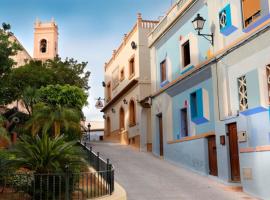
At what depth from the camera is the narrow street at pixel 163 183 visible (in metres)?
12.0

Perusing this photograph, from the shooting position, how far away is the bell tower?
57.9m

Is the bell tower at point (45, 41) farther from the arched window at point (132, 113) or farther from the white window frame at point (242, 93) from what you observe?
the white window frame at point (242, 93)

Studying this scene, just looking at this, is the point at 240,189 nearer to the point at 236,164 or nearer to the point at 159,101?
the point at 236,164

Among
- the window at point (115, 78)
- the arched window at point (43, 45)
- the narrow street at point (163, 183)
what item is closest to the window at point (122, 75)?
the window at point (115, 78)

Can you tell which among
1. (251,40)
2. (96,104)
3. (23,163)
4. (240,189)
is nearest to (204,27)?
(251,40)

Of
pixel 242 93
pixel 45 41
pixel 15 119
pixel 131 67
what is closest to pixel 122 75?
pixel 131 67

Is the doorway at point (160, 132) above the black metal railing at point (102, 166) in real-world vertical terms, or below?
above

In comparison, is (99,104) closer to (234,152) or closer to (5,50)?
(5,50)

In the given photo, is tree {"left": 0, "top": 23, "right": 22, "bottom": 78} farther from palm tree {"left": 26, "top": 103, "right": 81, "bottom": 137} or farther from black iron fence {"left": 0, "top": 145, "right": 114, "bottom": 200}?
black iron fence {"left": 0, "top": 145, "right": 114, "bottom": 200}

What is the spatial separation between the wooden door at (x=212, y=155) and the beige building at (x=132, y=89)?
27.6ft

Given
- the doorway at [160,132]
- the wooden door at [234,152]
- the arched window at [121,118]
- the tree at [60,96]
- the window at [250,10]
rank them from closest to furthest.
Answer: the window at [250,10] < the wooden door at [234,152] < the doorway at [160,132] < the tree at [60,96] < the arched window at [121,118]

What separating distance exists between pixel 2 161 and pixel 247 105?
7.43m

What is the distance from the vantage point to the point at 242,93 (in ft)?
42.7

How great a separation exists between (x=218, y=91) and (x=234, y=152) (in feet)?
7.49
